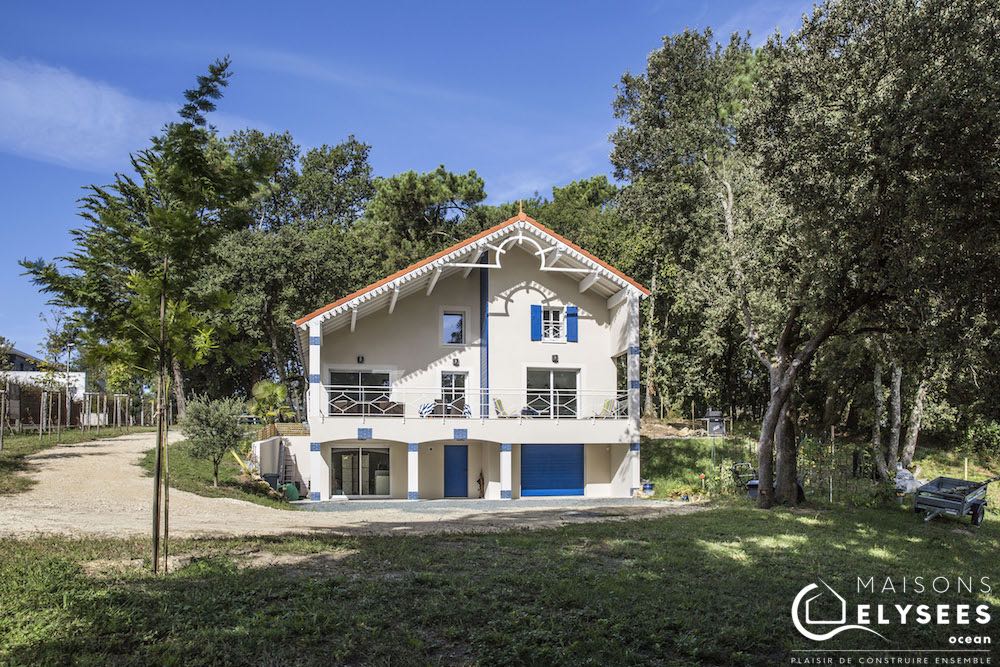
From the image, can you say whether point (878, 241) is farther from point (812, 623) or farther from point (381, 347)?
point (381, 347)

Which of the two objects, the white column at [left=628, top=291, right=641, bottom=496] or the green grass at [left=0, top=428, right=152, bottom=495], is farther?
the white column at [left=628, top=291, right=641, bottom=496]

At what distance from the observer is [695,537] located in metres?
12.9

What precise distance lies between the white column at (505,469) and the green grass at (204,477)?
22.7ft

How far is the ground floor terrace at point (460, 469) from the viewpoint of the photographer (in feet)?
85.9

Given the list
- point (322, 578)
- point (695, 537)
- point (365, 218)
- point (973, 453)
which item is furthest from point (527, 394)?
point (365, 218)

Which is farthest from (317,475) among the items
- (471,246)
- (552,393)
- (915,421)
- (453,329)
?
(915,421)

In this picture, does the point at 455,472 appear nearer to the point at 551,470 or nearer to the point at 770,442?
the point at 551,470

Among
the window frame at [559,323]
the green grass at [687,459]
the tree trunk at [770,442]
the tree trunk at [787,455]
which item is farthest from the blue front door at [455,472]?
the tree trunk at [787,455]

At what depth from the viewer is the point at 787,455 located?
61.3 ft

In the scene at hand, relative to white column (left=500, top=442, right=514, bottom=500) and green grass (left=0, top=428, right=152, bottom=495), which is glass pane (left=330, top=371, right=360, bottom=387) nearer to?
white column (left=500, top=442, right=514, bottom=500)

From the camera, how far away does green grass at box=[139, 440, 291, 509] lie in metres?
19.5

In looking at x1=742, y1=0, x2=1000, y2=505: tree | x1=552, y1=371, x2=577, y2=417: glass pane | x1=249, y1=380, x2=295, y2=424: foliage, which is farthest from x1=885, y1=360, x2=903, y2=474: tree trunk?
x1=249, y1=380, x2=295, y2=424: foliage

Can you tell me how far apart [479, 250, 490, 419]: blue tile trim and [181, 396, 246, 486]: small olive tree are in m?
8.48

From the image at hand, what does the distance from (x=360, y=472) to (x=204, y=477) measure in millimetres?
6125
